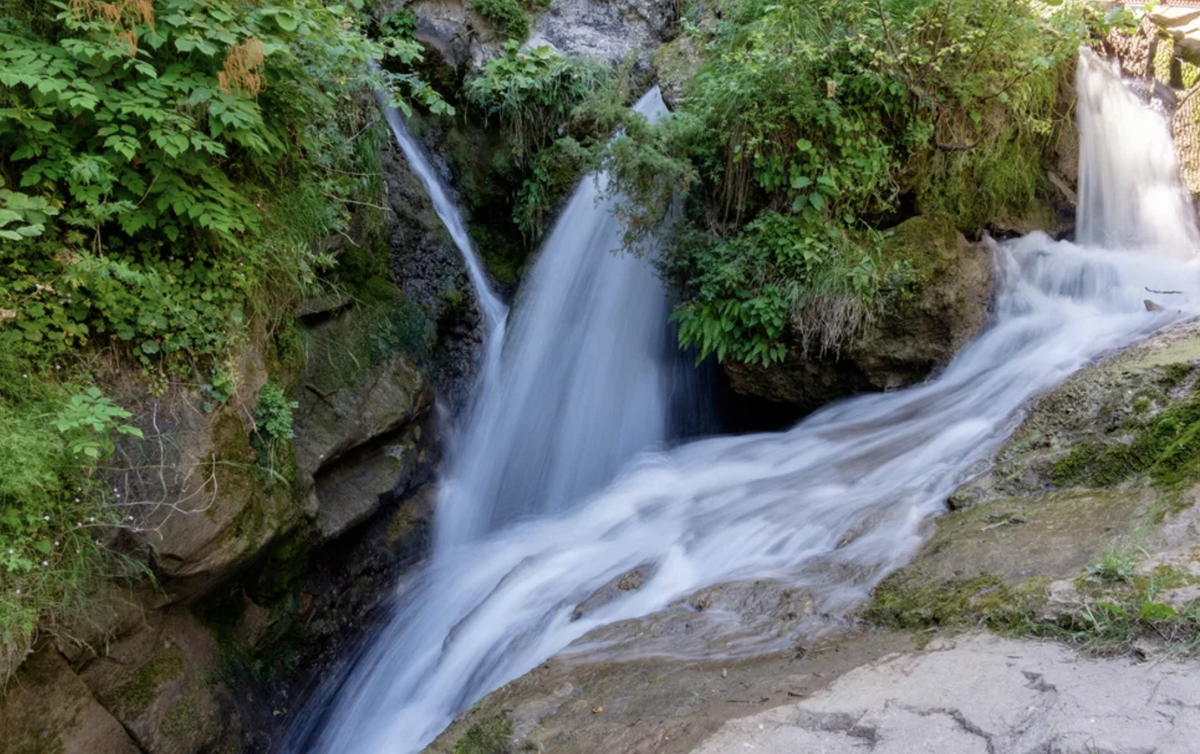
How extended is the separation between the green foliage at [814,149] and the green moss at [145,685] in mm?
3709

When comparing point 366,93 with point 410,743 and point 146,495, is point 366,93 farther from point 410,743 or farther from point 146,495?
point 410,743

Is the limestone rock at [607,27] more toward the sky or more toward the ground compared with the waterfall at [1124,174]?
more toward the sky

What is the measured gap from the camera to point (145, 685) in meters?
3.90

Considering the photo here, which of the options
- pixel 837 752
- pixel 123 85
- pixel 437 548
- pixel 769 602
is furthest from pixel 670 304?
pixel 837 752

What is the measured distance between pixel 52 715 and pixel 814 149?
5.39 metres

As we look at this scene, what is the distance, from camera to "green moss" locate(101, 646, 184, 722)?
3781 millimetres

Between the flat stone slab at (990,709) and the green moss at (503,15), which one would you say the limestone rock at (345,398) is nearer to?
the flat stone slab at (990,709)

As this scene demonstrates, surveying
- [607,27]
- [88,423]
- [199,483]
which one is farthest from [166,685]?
[607,27]

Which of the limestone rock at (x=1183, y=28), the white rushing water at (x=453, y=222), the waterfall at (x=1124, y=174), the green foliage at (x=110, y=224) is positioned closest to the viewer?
the green foliage at (x=110, y=224)

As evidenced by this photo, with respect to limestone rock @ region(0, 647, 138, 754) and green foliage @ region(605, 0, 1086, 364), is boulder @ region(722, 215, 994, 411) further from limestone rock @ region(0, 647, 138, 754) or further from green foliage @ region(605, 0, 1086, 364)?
limestone rock @ region(0, 647, 138, 754)

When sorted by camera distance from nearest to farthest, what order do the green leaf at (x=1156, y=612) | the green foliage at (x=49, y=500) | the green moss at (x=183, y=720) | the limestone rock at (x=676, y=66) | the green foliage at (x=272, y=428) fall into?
the green leaf at (x=1156, y=612) < the green foliage at (x=49, y=500) < the green moss at (x=183, y=720) < the green foliage at (x=272, y=428) < the limestone rock at (x=676, y=66)

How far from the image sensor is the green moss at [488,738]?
275 centimetres

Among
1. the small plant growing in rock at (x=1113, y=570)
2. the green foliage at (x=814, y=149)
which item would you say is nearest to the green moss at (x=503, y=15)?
the green foliage at (x=814, y=149)

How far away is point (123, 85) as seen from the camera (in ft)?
11.6
